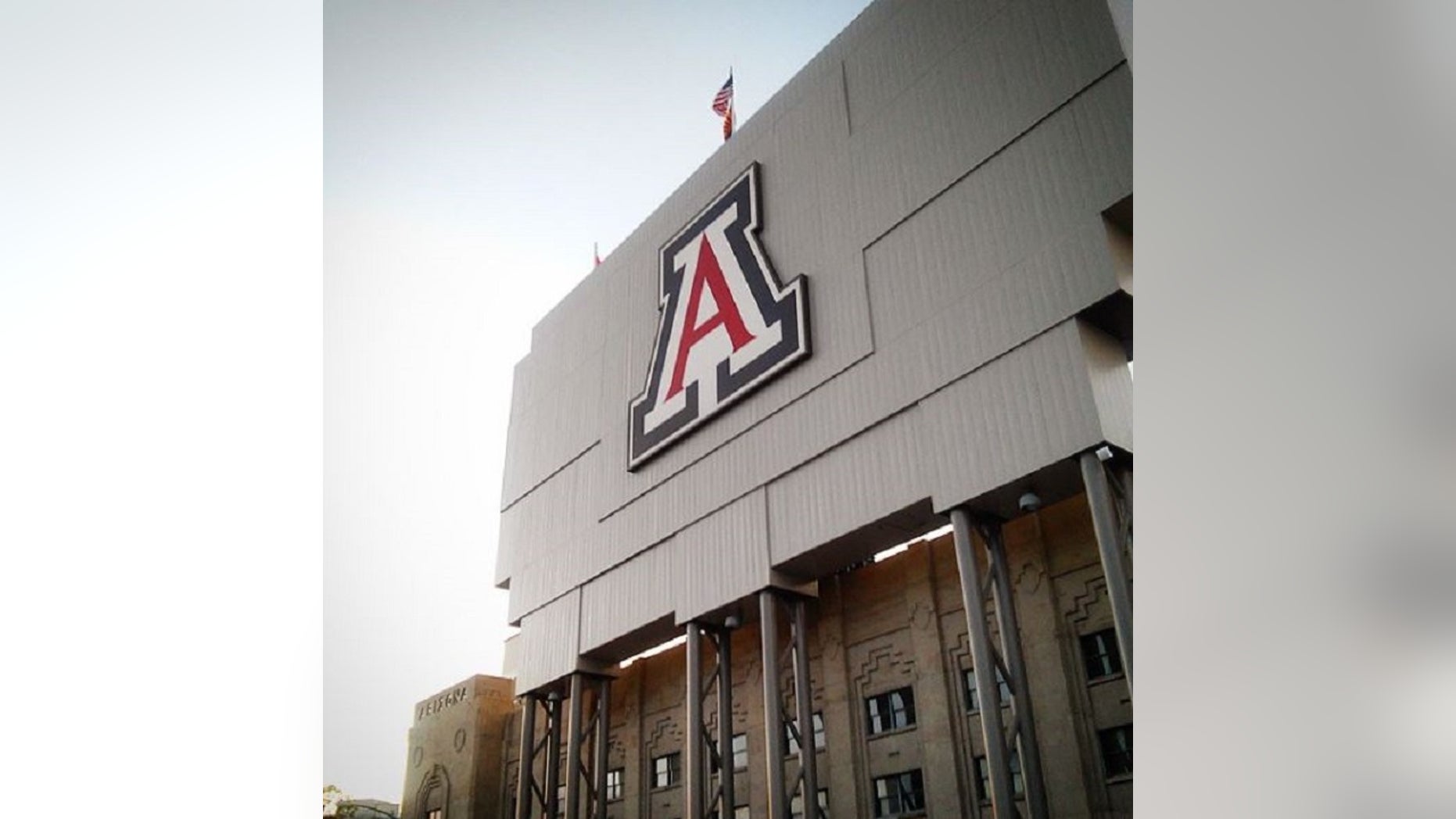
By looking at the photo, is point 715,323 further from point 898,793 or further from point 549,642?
point 898,793

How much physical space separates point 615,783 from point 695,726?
7.41 metres

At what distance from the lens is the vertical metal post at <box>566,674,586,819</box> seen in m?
24.8

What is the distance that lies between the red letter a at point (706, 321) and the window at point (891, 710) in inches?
347

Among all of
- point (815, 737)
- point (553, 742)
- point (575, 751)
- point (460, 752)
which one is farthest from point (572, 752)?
point (460, 752)

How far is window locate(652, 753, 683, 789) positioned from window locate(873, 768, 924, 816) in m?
7.14

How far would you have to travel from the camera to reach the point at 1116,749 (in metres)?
16.5

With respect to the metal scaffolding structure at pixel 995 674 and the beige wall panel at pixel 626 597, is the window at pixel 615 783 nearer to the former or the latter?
the beige wall panel at pixel 626 597

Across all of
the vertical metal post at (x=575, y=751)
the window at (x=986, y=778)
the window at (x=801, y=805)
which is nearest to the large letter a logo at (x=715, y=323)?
the vertical metal post at (x=575, y=751)

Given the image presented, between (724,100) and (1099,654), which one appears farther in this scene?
(724,100)

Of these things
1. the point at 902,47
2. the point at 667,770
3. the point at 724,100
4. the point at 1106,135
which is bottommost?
the point at 667,770

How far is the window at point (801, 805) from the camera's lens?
2086 cm
